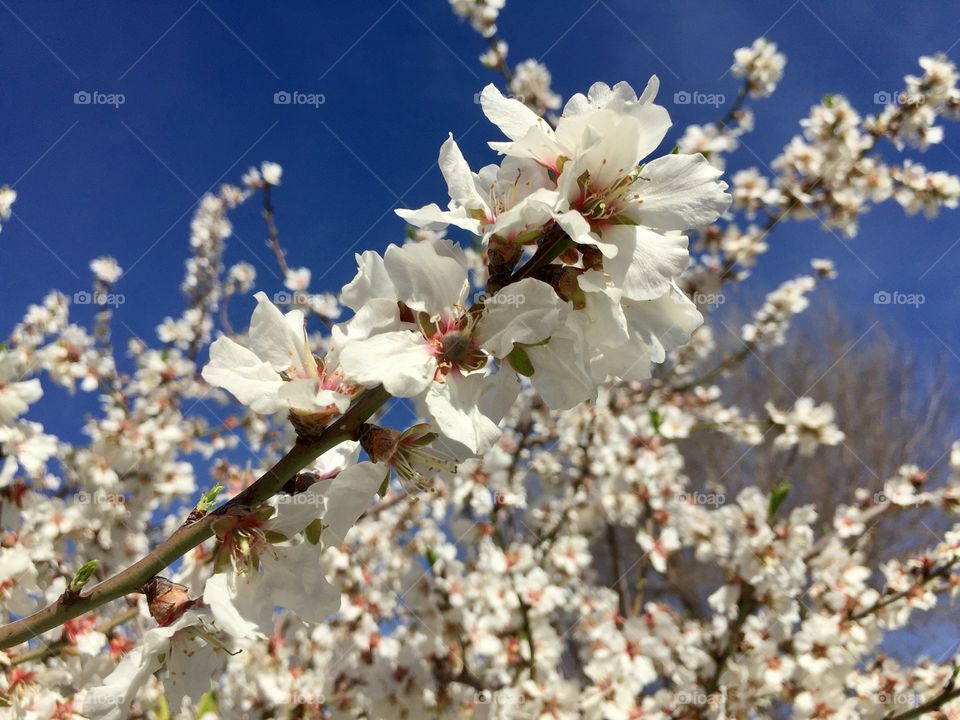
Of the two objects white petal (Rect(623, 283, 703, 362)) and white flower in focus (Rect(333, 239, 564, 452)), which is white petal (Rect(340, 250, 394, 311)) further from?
white petal (Rect(623, 283, 703, 362))

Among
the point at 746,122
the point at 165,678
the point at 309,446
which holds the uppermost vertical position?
the point at 746,122

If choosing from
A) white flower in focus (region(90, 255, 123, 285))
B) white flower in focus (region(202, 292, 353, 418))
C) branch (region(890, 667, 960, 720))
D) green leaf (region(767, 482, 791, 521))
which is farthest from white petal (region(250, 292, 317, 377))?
white flower in focus (region(90, 255, 123, 285))

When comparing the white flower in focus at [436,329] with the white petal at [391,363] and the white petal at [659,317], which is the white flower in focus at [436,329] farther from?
the white petal at [659,317]

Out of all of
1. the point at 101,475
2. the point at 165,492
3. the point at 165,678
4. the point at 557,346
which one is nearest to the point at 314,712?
the point at 165,492

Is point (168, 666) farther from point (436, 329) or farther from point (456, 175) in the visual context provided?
point (456, 175)

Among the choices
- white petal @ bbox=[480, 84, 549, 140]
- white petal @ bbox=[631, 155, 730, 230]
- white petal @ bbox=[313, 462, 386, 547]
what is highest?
white petal @ bbox=[480, 84, 549, 140]

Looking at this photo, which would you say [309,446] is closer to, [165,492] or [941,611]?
[165,492]
